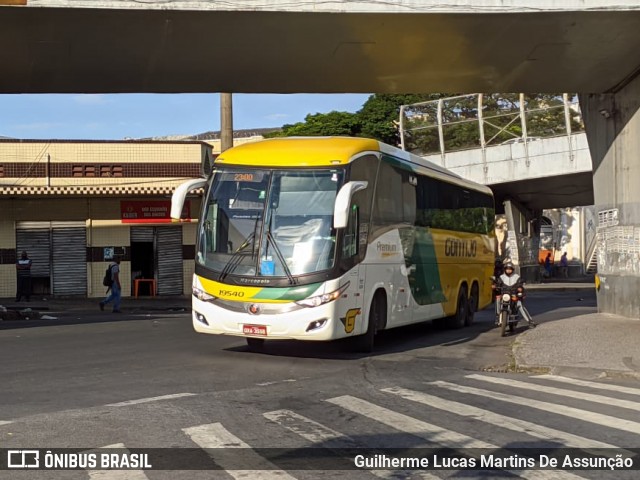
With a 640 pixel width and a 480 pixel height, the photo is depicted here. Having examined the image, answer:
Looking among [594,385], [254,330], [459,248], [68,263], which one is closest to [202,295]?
[254,330]

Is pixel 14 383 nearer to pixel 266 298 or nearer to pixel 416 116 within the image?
pixel 266 298

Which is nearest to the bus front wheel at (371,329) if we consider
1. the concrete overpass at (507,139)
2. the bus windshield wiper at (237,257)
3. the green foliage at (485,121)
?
the bus windshield wiper at (237,257)

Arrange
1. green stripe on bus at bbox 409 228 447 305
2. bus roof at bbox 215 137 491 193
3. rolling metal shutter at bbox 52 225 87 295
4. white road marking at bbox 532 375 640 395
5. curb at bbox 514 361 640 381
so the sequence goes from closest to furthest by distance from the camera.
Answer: white road marking at bbox 532 375 640 395 < curb at bbox 514 361 640 381 < bus roof at bbox 215 137 491 193 < green stripe on bus at bbox 409 228 447 305 < rolling metal shutter at bbox 52 225 87 295

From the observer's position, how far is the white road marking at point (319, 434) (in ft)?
20.1

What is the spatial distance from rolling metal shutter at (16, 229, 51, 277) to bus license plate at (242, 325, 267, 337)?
77.2ft

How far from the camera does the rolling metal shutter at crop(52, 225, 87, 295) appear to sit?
112ft

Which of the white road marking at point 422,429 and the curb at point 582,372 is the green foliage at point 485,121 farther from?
the white road marking at point 422,429

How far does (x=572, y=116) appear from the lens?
121ft

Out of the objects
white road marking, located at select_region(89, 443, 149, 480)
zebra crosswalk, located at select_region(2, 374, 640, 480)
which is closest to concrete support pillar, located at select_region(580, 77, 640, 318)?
zebra crosswalk, located at select_region(2, 374, 640, 480)

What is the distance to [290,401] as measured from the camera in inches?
364

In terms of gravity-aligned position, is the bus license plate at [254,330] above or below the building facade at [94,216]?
below

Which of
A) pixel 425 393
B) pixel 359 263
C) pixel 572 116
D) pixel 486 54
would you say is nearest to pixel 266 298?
pixel 359 263

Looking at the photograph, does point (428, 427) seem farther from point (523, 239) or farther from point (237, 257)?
point (523, 239)

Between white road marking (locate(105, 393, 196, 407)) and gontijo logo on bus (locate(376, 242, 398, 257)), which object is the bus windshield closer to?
gontijo logo on bus (locate(376, 242, 398, 257))
